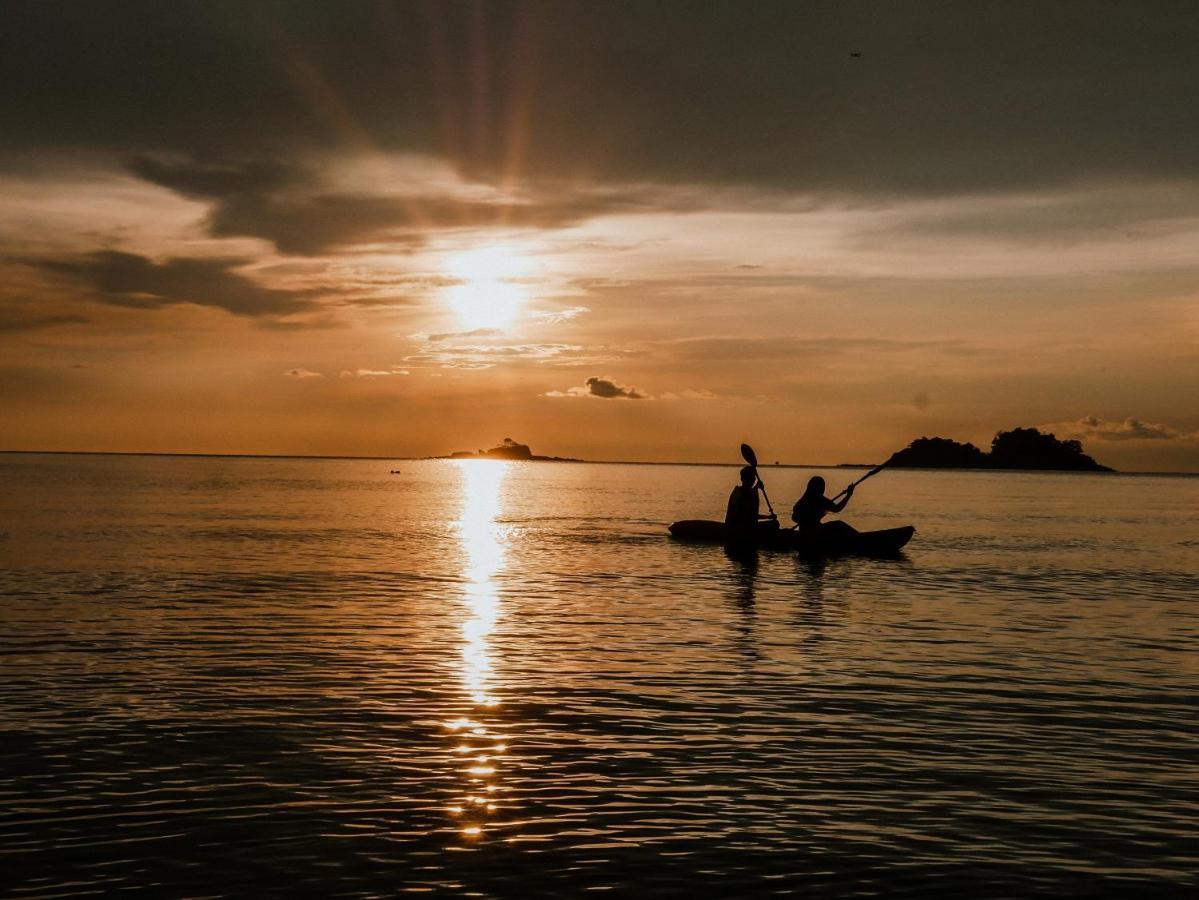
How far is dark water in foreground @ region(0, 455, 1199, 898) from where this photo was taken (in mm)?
10539

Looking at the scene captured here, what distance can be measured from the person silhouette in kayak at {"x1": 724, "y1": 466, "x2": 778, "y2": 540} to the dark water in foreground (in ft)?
31.4

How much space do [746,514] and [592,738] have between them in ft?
103

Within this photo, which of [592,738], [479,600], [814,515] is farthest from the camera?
[814,515]

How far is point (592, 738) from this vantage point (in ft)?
50.2

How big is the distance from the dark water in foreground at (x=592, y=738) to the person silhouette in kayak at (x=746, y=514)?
9582mm

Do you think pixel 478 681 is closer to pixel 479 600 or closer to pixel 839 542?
pixel 479 600

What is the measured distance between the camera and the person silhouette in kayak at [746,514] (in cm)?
4534

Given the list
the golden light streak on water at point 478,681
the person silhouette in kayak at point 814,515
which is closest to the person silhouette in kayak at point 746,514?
A: the person silhouette in kayak at point 814,515

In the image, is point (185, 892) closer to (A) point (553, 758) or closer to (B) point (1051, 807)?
(A) point (553, 758)

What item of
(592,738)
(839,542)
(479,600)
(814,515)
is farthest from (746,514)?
(592,738)

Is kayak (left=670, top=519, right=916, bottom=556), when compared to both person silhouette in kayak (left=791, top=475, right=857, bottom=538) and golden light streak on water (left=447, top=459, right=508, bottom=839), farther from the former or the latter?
golden light streak on water (left=447, top=459, right=508, bottom=839)

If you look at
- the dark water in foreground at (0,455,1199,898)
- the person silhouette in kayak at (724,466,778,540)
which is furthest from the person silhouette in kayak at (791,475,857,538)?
the dark water in foreground at (0,455,1199,898)

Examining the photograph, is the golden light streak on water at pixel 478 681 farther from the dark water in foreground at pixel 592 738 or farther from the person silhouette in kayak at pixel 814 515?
the person silhouette in kayak at pixel 814 515

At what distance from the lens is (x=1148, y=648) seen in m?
24.2
